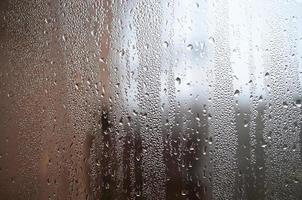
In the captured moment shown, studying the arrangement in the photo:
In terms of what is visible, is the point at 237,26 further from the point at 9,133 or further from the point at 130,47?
the point at 9,133

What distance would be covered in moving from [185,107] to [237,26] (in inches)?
8.5

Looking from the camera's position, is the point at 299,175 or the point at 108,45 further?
the point at 108,45

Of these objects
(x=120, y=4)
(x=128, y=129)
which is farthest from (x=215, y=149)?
(x=120, y=4)

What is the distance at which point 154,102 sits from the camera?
882 mm

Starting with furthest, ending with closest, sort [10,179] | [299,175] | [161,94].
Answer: [10,179], [161,94], [299,175]

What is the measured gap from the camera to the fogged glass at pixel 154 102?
2.66 feet

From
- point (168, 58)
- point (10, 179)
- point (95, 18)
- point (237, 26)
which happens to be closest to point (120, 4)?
point (95, 18)

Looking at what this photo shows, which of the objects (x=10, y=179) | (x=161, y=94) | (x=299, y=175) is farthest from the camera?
(x=10, y=179)

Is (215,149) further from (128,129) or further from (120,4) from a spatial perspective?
(120,4)

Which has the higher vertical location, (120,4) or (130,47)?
(120,4)

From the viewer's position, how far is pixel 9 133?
101cm

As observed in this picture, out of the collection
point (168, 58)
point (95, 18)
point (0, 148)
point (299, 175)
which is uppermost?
point (95, 18)

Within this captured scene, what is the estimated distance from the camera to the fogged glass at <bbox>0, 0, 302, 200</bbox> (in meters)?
0.81

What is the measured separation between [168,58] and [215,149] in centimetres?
24
